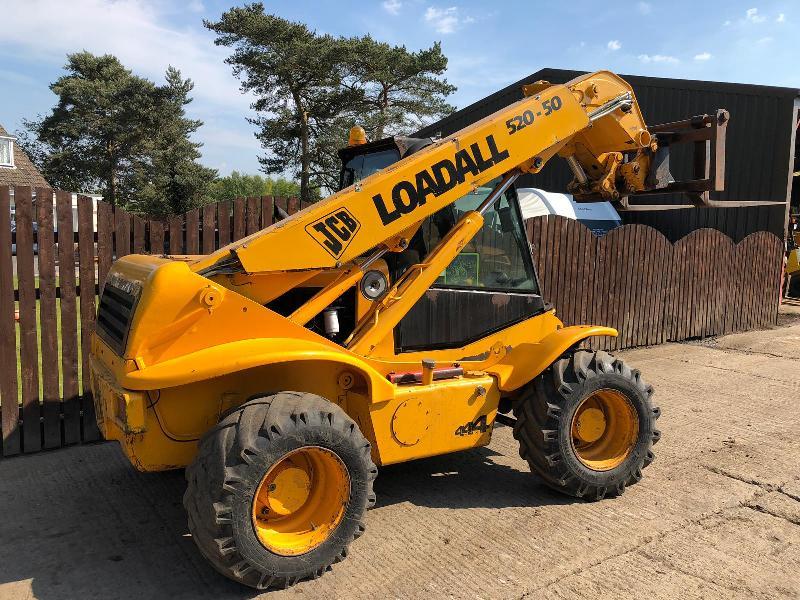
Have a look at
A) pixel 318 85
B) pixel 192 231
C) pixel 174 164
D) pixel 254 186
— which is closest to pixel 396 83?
pixel 318 85

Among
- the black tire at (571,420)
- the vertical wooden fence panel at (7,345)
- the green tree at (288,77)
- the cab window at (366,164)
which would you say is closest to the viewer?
the black tire at (571,420)

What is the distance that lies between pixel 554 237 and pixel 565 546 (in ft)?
18.9

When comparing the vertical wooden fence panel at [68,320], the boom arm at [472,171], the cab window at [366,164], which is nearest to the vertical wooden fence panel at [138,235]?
the vertical wooden fence panel at [68,320]

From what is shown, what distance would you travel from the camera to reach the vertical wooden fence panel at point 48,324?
16.9 feet

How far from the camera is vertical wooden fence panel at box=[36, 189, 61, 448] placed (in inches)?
203

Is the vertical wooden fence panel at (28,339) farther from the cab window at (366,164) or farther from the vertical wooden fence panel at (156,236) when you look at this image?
the cab window at (366,164)

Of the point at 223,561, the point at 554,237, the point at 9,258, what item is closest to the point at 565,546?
the point at 223,561

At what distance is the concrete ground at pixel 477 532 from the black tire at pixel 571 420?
17cm

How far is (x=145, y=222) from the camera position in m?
5.76

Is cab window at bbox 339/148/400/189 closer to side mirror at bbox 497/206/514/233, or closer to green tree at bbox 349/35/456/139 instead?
side mirror at bbox 497/206/514/233

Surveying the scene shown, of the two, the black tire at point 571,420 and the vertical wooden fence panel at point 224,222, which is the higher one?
the vertical wooden fence panel at point 224,222

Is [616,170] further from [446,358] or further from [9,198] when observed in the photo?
[9,198]

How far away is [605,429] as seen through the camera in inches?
186

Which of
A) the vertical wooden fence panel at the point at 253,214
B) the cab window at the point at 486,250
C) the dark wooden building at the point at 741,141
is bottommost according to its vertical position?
the cab window at the point at 486,250
